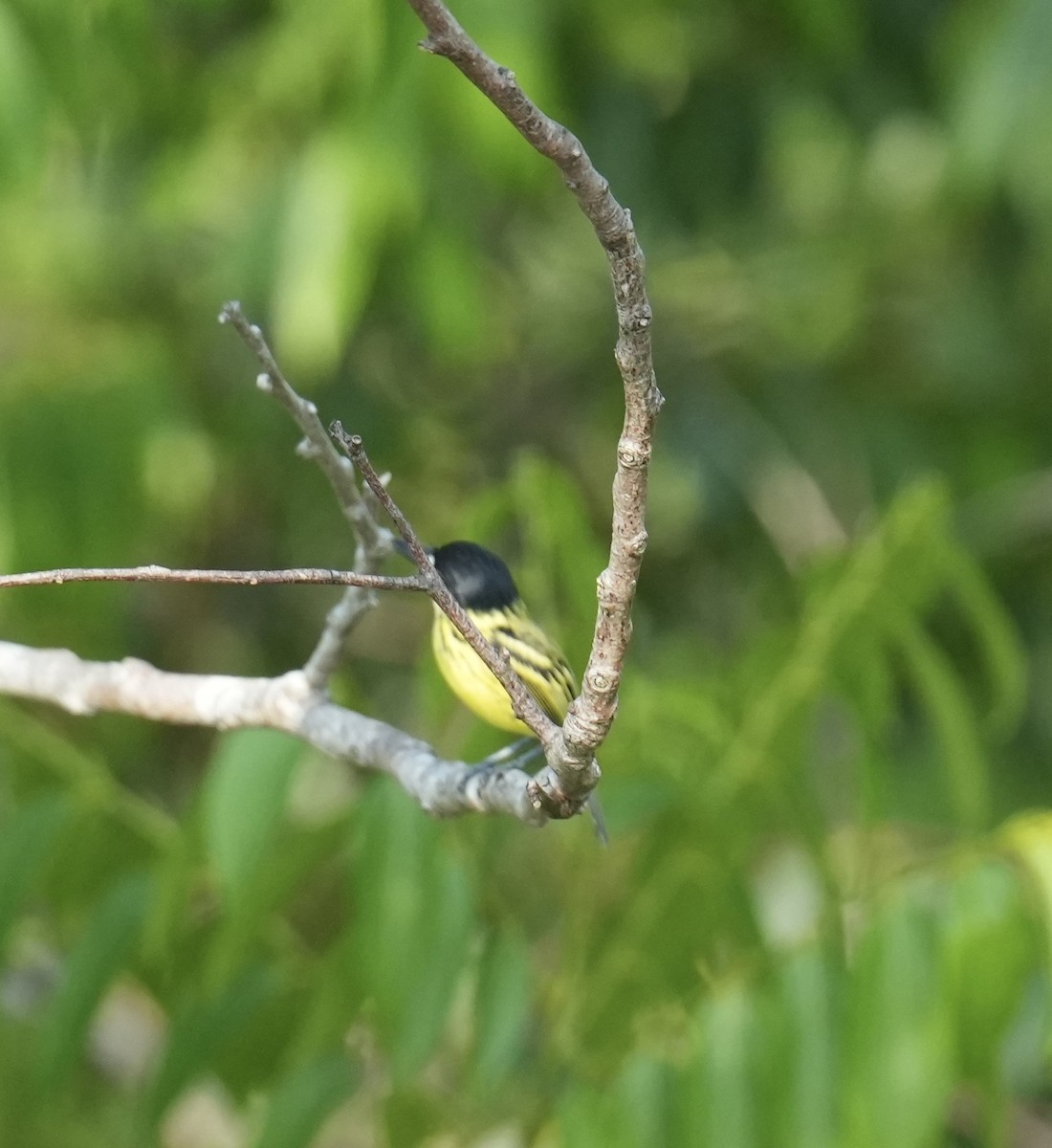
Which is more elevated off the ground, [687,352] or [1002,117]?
[687,352]

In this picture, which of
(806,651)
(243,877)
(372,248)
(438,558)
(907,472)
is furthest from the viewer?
(907,472)

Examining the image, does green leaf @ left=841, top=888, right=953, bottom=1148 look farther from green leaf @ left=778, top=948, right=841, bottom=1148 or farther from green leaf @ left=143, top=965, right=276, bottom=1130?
green leaf @ left=143, top=965, right=276, bottom=1130

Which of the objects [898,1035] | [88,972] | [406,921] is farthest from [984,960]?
[88,972]

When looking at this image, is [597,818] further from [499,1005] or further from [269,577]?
[269,577]

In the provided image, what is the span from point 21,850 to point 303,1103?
0.57 m

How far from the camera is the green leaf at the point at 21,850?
2.42 meters

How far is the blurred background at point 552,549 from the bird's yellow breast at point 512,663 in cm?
40

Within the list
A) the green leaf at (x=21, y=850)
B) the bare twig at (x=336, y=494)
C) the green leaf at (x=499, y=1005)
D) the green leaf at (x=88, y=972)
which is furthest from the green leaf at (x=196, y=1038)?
the bare twig at (x=336, y=494)

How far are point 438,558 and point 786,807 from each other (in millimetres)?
802

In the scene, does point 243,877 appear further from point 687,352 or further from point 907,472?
point 687,352

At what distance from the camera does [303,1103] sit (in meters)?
2.39

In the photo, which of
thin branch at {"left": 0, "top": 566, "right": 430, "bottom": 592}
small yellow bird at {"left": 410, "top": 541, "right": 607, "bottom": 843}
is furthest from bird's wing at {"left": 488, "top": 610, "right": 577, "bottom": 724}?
thin branch at {"left": 0, "top": 566, "right": 430, "bottom": 592}

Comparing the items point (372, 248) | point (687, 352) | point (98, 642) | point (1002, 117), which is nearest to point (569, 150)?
point (1002, 117)

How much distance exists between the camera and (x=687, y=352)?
485cm
